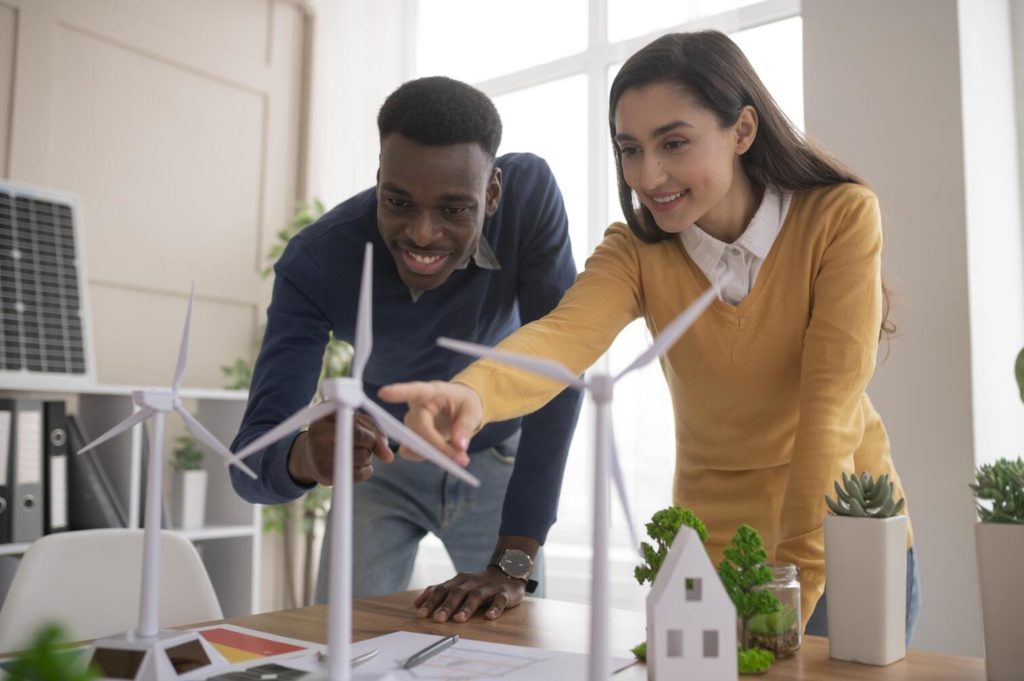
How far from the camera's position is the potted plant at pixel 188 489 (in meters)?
3.45

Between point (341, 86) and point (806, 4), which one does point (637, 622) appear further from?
point (341, 86)

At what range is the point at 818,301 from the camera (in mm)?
1434

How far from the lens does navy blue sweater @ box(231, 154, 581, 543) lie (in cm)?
174

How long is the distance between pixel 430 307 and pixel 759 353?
→ 72 cm

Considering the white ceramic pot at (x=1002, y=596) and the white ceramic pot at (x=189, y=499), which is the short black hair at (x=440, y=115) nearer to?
the white ceramic pot at (x=1002, y=596)

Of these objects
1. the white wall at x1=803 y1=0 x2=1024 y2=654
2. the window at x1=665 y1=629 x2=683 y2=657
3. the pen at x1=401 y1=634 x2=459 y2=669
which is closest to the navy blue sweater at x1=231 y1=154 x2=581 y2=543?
the pen at x1=401 y1=634 x2=459 y2=669

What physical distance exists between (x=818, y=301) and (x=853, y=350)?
114mm

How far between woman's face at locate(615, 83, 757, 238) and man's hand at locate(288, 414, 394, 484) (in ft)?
2.01

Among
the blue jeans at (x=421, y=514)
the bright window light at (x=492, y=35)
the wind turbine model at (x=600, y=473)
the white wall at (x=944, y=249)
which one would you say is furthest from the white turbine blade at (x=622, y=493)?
the bright window light at (x=492, y=35)

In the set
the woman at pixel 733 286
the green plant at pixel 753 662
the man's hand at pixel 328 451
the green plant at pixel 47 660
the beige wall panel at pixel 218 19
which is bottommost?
the green plant at pixel 753 662

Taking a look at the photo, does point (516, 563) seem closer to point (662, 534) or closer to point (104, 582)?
point (662, 534)

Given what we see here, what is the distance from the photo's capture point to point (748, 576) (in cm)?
107

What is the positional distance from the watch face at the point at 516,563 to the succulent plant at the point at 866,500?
61 centimetres

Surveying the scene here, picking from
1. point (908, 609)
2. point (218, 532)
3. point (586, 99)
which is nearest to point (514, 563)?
point (908, 609)
